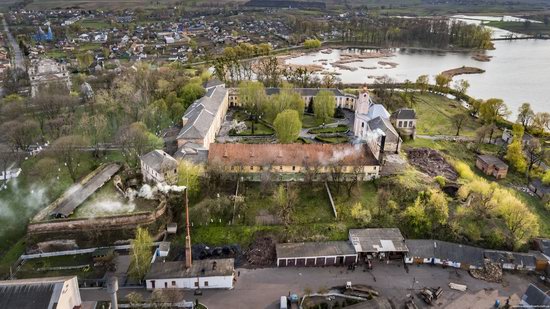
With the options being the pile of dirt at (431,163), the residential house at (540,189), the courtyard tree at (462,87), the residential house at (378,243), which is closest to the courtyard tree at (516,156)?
the residential house at (540,189)

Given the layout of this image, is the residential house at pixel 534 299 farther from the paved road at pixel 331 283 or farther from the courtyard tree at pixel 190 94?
the courtyard tree at pixel 190 94

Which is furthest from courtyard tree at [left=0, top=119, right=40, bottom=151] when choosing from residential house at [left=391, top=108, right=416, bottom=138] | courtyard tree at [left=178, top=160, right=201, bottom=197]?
residential house at [left=391, top=108, right=416, bottom=138]

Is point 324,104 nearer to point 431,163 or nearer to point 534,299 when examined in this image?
point 431,163

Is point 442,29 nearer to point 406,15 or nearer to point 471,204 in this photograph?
point 406,15

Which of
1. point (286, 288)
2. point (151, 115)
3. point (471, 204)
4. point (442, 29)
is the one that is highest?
point (442, 29)

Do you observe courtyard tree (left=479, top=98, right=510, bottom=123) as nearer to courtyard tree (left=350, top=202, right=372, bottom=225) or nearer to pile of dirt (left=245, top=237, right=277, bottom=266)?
courtyard tree (left=350, top=202, right=372, bottom=225)

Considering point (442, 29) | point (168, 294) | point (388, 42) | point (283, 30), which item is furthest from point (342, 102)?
point (283, 30)
